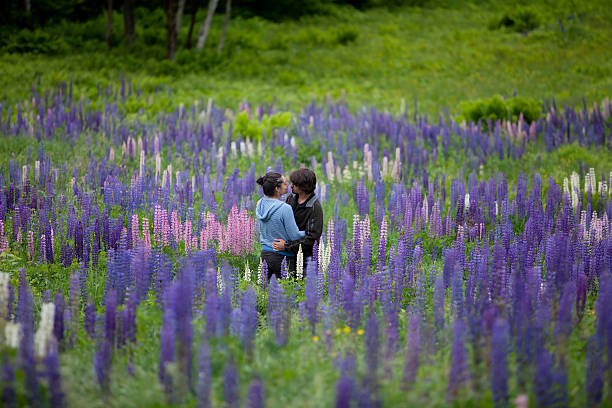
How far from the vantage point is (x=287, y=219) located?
5.16 m

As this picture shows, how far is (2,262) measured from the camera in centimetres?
506

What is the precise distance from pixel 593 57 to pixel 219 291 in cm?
1818

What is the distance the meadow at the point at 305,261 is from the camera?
9.89 feet

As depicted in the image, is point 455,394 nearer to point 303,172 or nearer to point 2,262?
point 303,172

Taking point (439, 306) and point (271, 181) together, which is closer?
point (439, 306)

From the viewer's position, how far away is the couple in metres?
5.19

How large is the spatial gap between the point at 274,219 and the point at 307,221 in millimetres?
391

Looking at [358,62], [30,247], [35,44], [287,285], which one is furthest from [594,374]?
[35,44]

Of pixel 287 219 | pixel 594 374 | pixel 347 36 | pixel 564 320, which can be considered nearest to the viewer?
pixel 594 374

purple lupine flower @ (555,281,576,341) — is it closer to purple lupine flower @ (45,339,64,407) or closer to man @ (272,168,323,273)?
man @ (272,168,323,273)

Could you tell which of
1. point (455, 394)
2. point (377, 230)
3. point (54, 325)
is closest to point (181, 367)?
point (54, 325)

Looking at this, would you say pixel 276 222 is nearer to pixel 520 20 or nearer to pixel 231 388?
pixel 231 388

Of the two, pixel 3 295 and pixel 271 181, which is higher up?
pixel 271 181

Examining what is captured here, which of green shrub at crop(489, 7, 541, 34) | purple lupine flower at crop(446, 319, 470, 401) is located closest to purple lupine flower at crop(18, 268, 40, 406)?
purple lupine flower at crop(446, 319, 470, 401)
